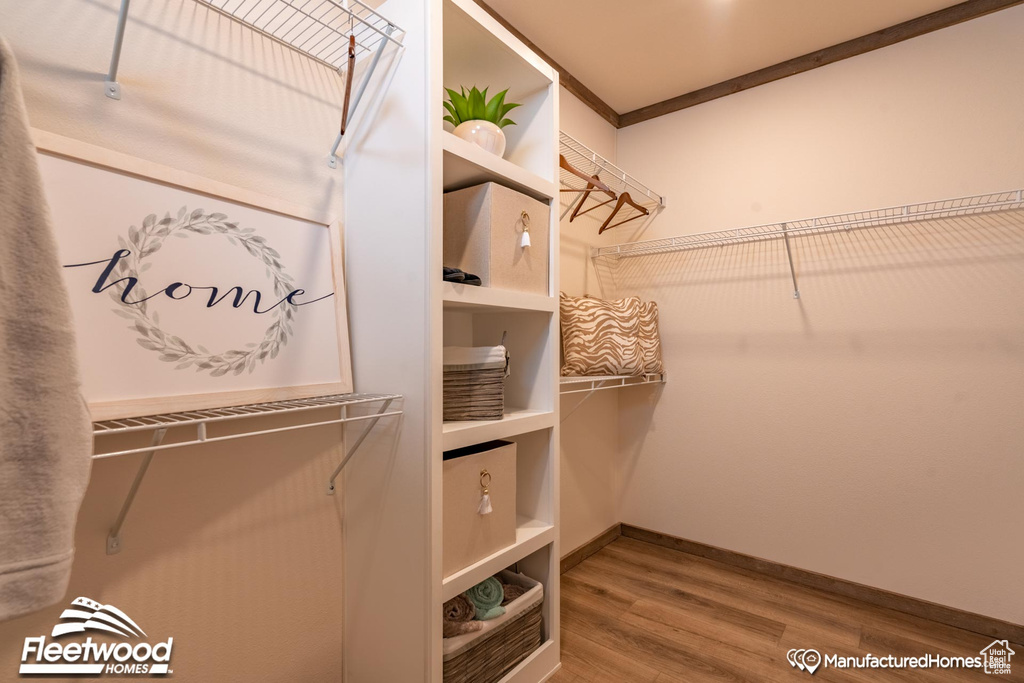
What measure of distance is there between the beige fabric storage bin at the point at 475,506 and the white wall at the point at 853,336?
140 centimetres

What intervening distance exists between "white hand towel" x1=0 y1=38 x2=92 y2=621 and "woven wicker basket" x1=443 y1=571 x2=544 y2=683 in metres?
0.92

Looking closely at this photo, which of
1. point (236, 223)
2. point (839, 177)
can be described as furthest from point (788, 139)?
point (236, 223)

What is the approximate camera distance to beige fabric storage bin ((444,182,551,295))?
1.39 meters

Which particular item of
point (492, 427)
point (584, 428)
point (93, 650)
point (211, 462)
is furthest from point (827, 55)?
point (93, 650)

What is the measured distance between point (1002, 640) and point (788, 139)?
2126mm

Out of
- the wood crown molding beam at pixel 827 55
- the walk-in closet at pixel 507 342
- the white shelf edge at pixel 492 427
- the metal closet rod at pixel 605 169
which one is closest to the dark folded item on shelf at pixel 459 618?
the walk-in closet at pixel 507 342

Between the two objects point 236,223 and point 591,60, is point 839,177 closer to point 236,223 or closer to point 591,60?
point 591,60

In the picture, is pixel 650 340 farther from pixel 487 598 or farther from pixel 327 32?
pixel 327 32

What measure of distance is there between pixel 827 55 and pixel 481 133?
1.79 m

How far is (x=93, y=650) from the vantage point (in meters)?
0.98

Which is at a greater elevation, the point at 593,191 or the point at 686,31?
the point at 686,31

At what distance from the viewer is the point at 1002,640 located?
178cm

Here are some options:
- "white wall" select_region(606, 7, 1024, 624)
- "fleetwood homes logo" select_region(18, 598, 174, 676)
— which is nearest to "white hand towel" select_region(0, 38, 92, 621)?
"fleetwood homes logo" select_region(18, 598, 174, 676)

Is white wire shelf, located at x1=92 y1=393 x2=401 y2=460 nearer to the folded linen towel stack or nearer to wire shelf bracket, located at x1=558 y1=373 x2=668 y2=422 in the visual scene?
the folded linen towel stack
